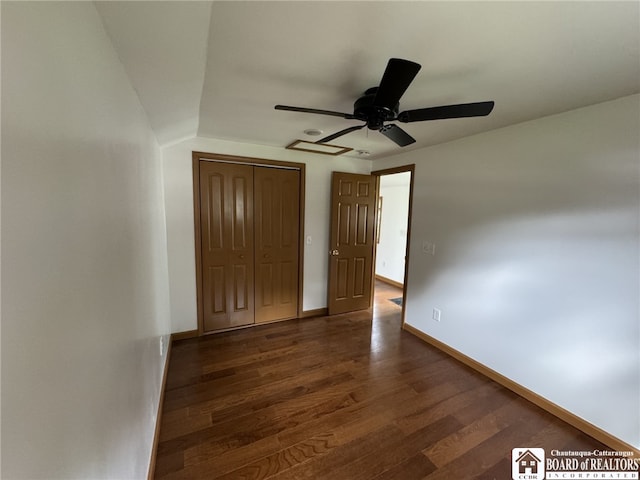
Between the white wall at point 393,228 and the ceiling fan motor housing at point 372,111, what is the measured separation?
3637 millimetres

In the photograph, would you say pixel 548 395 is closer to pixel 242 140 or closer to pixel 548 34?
pixel 548 34

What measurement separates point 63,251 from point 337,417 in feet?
6.30

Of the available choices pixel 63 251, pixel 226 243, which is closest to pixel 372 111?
pixel 63 251

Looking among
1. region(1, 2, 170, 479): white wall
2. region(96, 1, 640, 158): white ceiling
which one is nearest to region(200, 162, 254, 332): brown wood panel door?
region(96, 1, 640, 158): white ceiling

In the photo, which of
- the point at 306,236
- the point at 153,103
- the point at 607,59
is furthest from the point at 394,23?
the point at 306,236

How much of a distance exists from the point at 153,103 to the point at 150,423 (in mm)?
1856

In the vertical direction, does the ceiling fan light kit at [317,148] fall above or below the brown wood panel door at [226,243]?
above

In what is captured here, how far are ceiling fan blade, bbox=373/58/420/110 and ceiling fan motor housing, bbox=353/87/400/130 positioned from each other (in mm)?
38

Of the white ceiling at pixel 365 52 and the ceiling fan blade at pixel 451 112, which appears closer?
the white ceiling at pixel 365 52

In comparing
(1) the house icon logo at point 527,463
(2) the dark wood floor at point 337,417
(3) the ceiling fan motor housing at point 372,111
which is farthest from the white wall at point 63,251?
(1) the house icon logo at point 527,463

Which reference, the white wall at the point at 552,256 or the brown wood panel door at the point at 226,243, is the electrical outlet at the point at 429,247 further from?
the brown wood panel door at the point at 226,243

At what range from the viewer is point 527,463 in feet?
5.32

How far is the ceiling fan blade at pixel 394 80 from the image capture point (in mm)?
1088

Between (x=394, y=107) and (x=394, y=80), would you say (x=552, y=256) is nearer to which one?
(x=394, y=107)
